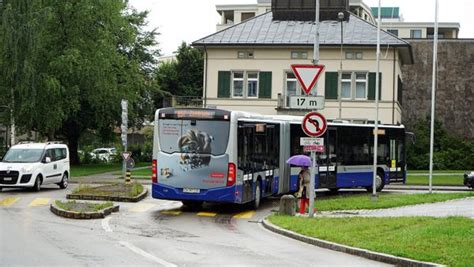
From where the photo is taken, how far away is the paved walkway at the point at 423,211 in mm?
19422

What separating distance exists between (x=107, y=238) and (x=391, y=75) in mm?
39958

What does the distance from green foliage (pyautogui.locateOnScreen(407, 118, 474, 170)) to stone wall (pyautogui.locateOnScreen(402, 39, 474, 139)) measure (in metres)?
3.78

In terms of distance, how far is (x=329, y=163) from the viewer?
93.5 feet

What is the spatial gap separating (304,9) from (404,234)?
44.2m

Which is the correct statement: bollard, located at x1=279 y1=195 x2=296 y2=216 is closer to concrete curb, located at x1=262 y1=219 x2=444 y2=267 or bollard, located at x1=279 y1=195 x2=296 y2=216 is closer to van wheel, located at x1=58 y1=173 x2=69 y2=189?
concrete curb, located at x1=262 y1=219 x2=444 y2=267

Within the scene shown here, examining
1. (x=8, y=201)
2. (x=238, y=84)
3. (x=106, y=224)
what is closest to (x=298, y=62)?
(x=238, y=84)

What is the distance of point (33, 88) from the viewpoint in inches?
1870

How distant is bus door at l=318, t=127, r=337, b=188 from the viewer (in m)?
28.1

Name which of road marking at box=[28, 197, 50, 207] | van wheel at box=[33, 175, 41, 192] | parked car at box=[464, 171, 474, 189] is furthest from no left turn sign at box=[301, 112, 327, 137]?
parked car at box=[464, 171, 474, 189]

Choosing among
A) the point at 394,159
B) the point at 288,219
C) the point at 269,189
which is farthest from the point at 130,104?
the point at 288,219

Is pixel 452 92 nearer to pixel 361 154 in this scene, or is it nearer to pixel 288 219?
pixel 361 154

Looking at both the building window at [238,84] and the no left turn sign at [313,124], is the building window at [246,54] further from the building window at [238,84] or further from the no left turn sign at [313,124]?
the no left turn sign at [313,124]

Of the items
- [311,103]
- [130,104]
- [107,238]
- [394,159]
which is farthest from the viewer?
[130,104]

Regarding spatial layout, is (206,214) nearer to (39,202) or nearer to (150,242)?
(39,202)
